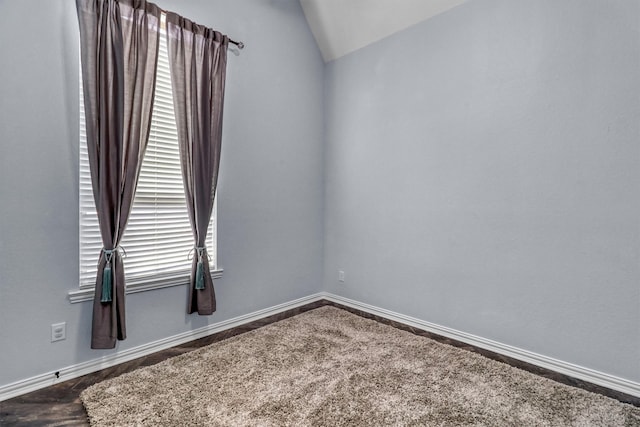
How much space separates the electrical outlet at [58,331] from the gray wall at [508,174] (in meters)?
2.54

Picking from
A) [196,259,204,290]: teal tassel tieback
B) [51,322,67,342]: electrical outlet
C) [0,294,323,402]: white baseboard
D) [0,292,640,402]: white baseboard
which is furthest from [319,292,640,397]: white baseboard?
[51,322,67,342]: electrical outlet

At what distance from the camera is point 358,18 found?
10.8ft

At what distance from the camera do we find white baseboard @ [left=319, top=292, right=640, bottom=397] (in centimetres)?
210

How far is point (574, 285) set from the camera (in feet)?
7.40

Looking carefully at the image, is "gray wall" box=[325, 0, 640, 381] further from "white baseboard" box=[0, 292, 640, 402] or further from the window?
the window

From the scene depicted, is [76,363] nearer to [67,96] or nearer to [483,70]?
[67,96]

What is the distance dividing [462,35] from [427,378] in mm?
2669

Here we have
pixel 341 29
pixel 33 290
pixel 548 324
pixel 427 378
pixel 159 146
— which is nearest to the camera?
pixel 33 290

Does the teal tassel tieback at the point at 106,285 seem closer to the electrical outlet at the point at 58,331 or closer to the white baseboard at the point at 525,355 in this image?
the electrical outlet at the point at 58,331

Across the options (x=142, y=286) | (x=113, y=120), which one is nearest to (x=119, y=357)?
(x=142, y=286)

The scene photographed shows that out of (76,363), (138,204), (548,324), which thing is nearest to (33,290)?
(76,363)

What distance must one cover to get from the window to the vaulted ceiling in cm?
168

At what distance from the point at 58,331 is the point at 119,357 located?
0.44m

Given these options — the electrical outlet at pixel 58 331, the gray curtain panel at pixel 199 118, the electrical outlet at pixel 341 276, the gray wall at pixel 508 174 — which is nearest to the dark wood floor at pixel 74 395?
the gray wall at pixel 508 174
